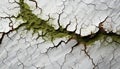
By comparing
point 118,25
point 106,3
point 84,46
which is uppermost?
point 106,3

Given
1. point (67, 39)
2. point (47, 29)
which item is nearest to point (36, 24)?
point (47, 29)

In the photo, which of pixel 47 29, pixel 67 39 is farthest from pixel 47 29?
pixel 67 39

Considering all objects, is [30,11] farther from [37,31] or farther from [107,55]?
[107,55]

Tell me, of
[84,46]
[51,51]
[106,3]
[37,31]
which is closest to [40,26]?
[37,31]

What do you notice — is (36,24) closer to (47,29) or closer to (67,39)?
(47,29)

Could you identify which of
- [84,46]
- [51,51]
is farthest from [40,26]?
[84,46]

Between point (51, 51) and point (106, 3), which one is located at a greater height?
point (106, 3)
